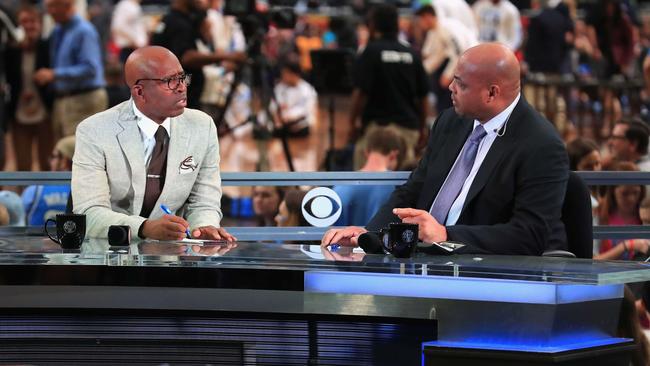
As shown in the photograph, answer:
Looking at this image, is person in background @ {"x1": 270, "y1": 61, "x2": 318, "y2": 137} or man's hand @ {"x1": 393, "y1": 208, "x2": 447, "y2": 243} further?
person in background @ {"x1": 270, "y1": 61, "x2": 318, "y2": 137}

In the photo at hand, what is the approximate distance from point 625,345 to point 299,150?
9.61m

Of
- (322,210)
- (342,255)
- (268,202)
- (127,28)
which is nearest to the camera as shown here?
(342,255)

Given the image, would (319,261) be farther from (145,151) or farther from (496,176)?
(145,151)

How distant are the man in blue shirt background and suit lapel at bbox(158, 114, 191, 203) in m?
4.79

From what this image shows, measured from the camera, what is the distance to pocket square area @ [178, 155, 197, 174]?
15.1ft

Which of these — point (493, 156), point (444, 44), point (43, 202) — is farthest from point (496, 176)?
point (444, 44)

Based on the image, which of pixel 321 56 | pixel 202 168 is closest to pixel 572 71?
pixel 321 56

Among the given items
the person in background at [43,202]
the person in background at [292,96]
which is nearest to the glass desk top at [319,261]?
the person in background at [43,202]

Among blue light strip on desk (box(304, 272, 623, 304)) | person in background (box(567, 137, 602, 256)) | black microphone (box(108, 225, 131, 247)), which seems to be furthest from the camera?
person in background (box(567, 137, 602, 256))

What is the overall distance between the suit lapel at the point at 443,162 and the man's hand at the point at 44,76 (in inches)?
212

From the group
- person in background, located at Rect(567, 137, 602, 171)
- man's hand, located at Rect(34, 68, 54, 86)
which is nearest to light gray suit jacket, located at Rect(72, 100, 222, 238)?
person in background, located at Rect(567, 137, 602, 171)

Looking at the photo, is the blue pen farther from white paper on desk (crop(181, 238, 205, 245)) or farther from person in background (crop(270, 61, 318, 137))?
person in background (crop(270, 61, 318, 137))

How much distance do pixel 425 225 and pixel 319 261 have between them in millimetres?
580

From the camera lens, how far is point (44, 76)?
30.9ft
